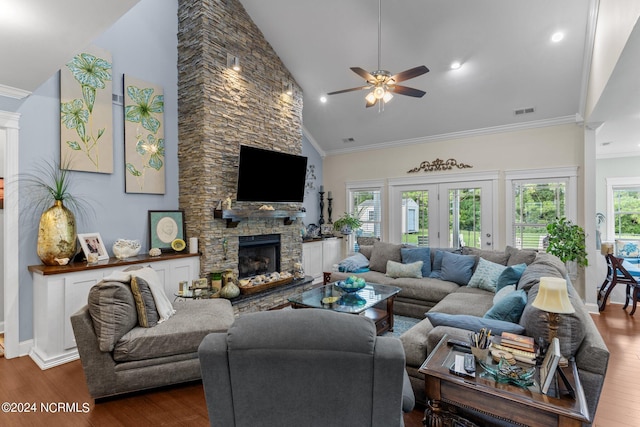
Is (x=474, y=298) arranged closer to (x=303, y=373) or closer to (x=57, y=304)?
(x=303, y=373)

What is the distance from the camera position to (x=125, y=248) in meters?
3.73

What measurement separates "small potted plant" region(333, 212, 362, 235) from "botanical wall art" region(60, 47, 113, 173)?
4562mm

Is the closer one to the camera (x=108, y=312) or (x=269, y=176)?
(x=108, y=312)

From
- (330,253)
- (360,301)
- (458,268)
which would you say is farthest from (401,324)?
(330,253)

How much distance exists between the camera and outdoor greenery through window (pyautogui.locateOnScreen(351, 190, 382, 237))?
716cm

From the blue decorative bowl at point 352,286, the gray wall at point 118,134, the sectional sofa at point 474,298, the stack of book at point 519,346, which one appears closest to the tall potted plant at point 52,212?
the gray wall at point 118,134

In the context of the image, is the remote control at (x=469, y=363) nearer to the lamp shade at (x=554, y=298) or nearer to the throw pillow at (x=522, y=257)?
the lamp shade at (x=554, y=298)

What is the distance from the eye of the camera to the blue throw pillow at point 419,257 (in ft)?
16.4

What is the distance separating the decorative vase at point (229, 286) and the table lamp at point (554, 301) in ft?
11.4

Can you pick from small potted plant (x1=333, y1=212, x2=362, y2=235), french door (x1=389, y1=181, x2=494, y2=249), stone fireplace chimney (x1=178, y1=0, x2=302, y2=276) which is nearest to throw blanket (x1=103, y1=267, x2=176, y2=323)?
stone fireplace chimney (x1=178, y1=0, x2=302, y2=276)

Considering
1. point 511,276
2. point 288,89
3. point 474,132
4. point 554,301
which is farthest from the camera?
point 474,132

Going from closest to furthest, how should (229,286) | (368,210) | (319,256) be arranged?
(229,286) < (319,256) < (368,210)

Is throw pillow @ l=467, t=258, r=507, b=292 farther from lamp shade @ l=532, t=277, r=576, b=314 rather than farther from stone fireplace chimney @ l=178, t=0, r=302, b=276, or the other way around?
stone fireplace chimney @ l=178, t=0, r=302, b=276

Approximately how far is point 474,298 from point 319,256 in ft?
11.8
